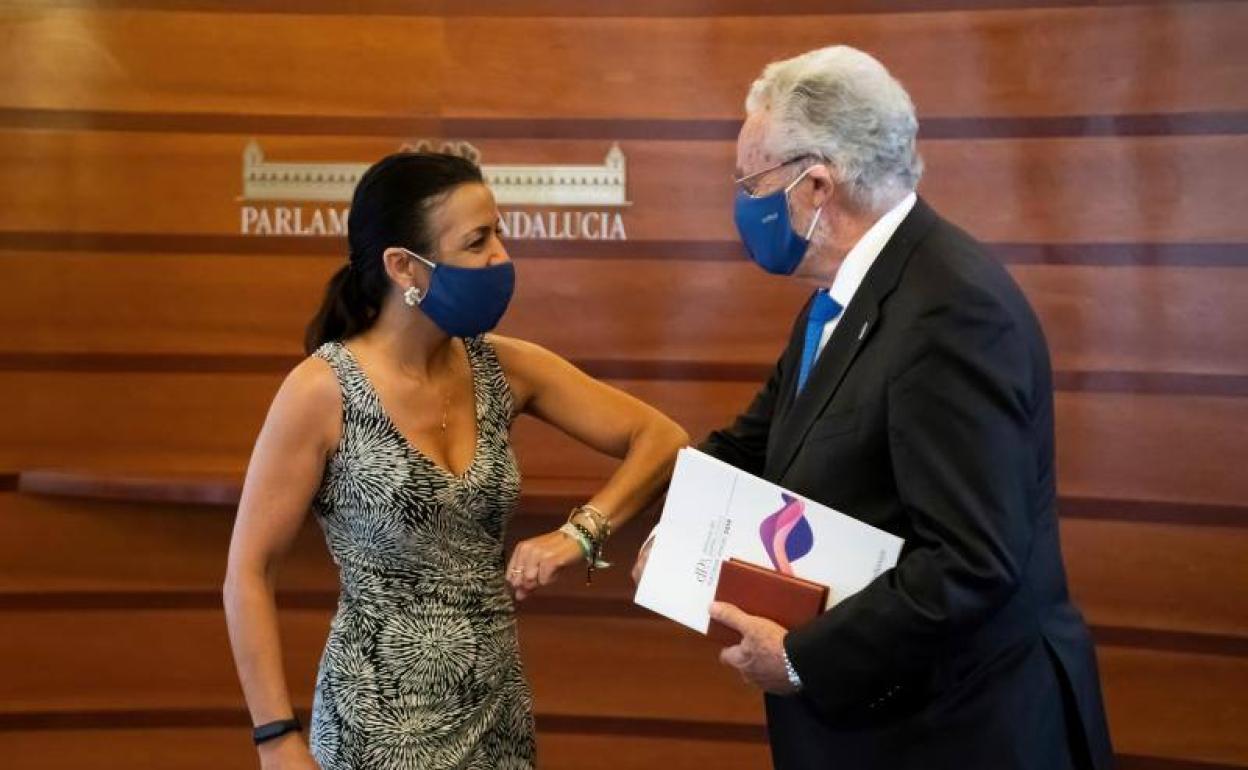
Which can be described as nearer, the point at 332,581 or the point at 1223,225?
the point at 1223,225

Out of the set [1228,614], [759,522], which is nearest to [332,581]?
[759,522]

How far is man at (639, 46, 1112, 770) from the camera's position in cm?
167

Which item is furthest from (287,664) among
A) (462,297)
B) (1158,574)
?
(1158,574)

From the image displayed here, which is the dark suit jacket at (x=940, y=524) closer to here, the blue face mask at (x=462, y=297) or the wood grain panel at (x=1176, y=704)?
the blue face mask at (x=462, y=297)

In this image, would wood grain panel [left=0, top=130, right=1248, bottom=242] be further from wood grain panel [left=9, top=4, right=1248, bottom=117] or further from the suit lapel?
the suit lapel

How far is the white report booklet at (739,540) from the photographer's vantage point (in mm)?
1752

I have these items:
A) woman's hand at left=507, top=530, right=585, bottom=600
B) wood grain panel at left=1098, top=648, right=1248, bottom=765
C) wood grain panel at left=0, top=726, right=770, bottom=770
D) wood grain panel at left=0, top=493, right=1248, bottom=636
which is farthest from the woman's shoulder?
wood grain panel at left=1098, top=648, right=1248, bottom=765

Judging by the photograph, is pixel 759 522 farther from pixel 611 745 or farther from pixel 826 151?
pixel 611 745

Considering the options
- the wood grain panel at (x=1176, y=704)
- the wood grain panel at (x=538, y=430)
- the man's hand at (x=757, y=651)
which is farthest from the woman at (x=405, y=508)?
the wood grain panel at (x=1176, y=704)

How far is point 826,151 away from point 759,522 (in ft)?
1.69

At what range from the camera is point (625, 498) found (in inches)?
89.9

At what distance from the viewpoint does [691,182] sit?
3.57 meters

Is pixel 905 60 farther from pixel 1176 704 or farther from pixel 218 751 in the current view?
pixel 218 751

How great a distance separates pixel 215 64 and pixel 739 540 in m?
2.46
